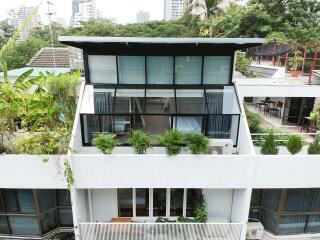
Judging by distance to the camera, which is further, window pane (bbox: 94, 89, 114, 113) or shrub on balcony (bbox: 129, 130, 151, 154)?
window pane (bbox: 94, 89, 114, 113)

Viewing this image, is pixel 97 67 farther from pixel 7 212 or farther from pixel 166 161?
pixel 7 212

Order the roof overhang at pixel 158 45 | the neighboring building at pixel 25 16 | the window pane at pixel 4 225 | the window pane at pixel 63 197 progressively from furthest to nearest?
the neighboring building at pixel 25 16, the window pane at pixel 63 197, the window pane at pixel 4 225, the roof overhang at pixel 158 45

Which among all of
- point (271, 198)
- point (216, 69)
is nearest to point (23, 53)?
point (216, 69)

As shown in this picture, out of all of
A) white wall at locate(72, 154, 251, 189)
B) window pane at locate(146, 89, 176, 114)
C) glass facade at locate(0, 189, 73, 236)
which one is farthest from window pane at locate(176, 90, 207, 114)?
glass facade at locate(0, 189, 73, 236)

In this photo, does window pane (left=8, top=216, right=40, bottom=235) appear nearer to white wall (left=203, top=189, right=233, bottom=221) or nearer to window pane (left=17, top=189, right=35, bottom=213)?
window pane (left=17, top=189, right=35, bottom=213)

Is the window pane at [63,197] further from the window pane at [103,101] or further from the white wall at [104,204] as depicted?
the window pane at [103,101]

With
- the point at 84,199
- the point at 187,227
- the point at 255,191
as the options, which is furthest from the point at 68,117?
the point at 255,191

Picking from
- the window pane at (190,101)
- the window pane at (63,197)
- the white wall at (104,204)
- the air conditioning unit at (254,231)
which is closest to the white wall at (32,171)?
the window pane at (63,197)
